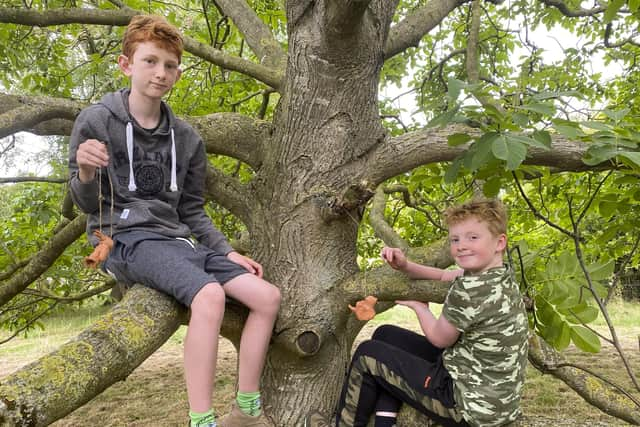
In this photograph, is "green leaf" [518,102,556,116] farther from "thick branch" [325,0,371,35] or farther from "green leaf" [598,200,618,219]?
"green leaf" [598,200,618,219]

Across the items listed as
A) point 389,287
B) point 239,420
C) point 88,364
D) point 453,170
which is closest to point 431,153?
point 453,170

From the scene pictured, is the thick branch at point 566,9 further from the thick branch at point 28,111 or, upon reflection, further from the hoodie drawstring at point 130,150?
the thick branch at point 28,111

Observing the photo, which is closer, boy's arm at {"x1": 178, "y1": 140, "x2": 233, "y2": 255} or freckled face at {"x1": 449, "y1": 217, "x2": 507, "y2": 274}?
freckled face at {"x1": 449, "y1": 217, "x2": 507, "y2": 274}

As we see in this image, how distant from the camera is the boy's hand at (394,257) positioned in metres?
2.12

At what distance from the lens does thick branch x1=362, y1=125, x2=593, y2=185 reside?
2.18 m

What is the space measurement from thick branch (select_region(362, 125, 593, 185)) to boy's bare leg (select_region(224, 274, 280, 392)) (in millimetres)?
755

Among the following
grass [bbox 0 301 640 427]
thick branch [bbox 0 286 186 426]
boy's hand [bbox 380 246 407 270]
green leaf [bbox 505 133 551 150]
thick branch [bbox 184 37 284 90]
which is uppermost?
thick branch [bbox 184 37 284 90]

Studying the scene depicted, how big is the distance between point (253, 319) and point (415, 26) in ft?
7.69

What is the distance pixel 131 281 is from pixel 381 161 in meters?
1.27

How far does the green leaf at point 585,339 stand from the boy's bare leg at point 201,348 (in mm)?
1476

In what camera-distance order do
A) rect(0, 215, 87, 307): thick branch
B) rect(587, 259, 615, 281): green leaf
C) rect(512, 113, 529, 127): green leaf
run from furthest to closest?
1. rect(0, 215, 87, 307): thick branch
2. rect(587, 259, 615, 281): green leaf
3. rect(512, 113, 529, 127): green leaf

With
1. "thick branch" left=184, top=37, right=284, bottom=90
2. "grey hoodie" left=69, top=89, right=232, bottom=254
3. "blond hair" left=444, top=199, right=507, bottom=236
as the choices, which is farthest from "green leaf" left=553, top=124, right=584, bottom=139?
"thick branch" left=184, top=37, right=284, bottom=90

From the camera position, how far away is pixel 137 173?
207 cm

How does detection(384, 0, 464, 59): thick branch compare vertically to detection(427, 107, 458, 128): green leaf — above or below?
above
